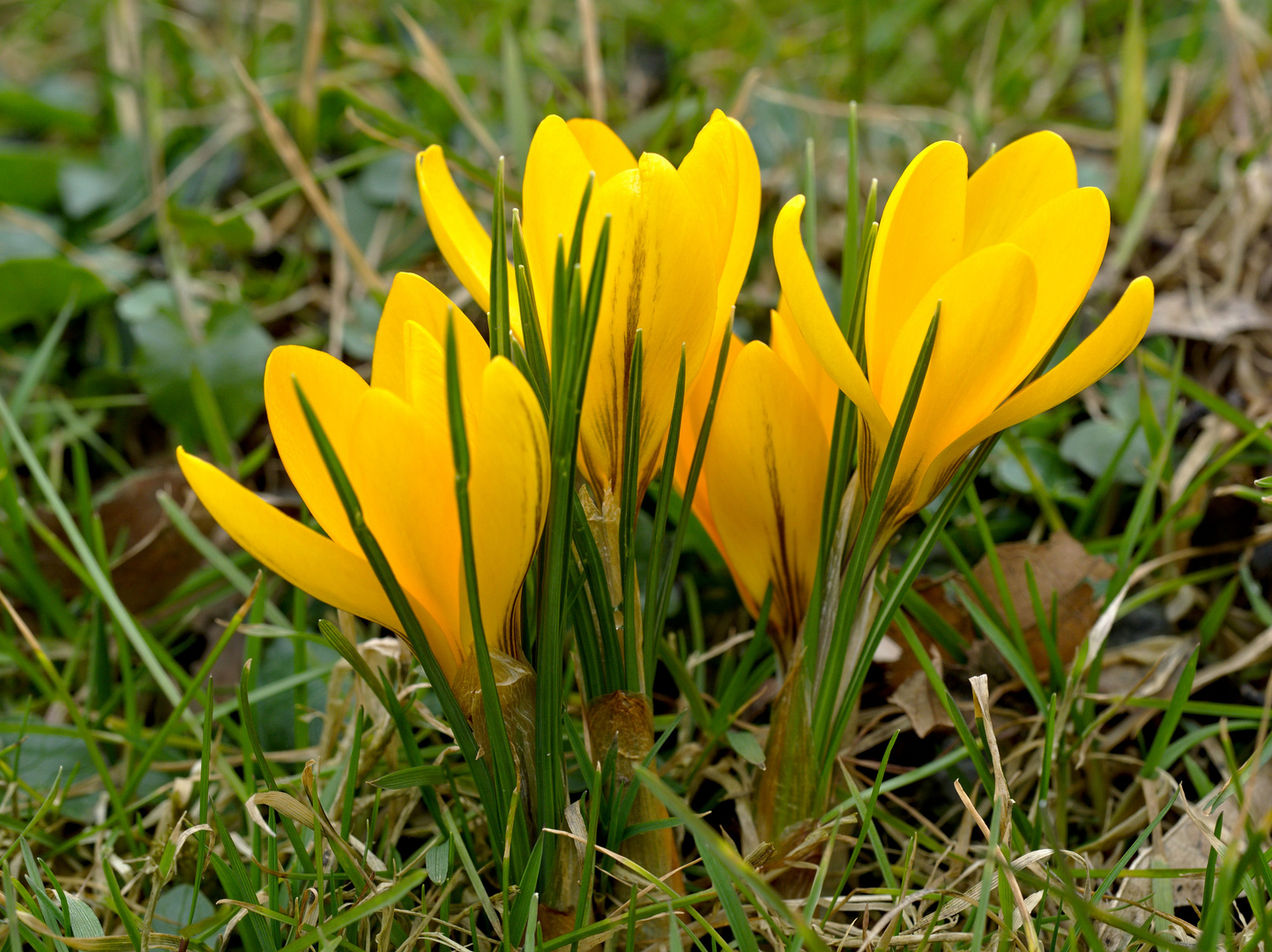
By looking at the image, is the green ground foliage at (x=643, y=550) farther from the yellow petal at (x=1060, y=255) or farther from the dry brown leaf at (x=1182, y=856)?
the yellow petal at (x=1060, y=255)

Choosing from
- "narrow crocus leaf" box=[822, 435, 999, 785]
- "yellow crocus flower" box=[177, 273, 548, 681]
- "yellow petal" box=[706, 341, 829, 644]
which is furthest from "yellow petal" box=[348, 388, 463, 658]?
"narrow crocus leaf" box=[822, 435, 999, 785]

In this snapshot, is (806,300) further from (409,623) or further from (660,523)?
(409,623)

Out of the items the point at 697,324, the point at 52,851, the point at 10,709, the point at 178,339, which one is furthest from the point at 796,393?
the point at 178,339

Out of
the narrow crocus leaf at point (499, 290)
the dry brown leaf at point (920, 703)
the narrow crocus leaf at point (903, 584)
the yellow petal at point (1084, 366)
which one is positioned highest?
the narrow crocus leaf at point (499, 290)

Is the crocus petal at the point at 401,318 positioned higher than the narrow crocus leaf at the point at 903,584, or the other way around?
the crocus petal at the point at 401,318

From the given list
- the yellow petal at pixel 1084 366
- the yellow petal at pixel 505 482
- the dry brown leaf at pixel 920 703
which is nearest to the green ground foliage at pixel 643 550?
the dry brown leaf at pixel 920 703

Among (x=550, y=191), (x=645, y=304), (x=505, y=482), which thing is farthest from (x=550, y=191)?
(x=505, y=482)
